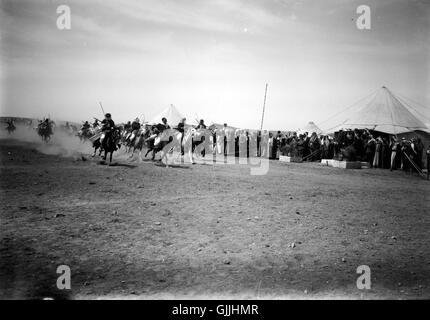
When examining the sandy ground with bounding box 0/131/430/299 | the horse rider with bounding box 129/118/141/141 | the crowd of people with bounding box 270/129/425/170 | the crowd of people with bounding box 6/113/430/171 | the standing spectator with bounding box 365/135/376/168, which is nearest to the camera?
the sandy ground with bounding box 0/131/430/299

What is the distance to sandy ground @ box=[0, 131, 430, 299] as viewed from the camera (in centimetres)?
445

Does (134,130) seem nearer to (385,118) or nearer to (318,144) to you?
(318,144)

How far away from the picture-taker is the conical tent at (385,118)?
22922 millimetres

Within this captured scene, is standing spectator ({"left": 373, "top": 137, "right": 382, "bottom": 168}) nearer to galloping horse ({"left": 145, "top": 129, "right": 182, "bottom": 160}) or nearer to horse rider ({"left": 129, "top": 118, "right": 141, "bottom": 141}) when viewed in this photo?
galloping horse ({"left": 145, "top": 129, "right": 182, "bottom": 160})

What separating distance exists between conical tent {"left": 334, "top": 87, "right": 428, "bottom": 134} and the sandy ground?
1419cm

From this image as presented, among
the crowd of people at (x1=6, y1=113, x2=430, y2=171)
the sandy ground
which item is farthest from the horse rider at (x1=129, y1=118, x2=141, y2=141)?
the sandy ground

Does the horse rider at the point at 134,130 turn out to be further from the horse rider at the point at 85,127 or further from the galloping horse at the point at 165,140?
the horse rider at the point at 85,127

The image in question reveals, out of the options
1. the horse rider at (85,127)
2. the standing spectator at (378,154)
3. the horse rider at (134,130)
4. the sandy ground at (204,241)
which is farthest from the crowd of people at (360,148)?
the horse rider at (85,127)

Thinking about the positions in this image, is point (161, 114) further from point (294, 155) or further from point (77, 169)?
point (77, 169)

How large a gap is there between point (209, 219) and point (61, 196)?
4632 mm

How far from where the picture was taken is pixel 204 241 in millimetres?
5938

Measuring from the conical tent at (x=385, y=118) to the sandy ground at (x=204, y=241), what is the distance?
14.2 metres

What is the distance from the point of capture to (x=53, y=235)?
5.80 metres
